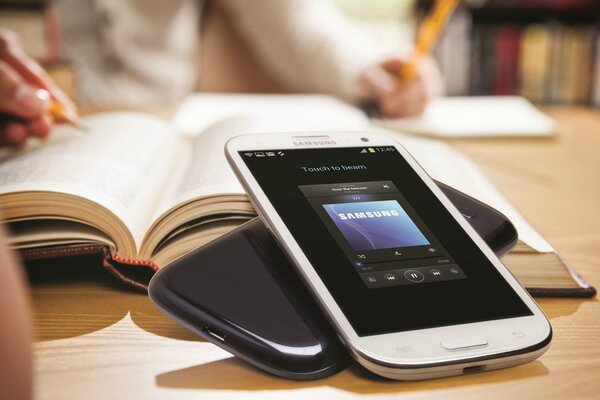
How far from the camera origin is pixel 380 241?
0.40 m

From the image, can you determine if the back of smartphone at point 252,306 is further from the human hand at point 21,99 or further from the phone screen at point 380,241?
the human hand at point 21,99

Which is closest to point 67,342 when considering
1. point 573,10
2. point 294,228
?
point 294,228

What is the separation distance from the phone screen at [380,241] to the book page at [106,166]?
117 millimetres

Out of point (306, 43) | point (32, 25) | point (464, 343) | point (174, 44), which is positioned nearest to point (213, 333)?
point (464, 343)

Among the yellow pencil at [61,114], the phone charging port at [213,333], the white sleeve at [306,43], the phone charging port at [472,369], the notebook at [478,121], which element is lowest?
the phone charging port at [472,369]

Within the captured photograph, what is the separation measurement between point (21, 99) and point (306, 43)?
0.90 m

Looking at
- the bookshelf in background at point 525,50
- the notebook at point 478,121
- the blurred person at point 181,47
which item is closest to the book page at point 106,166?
the notebook at point 478,121

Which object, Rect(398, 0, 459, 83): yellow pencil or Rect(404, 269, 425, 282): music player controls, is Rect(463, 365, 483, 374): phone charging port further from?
Rect(398, 0, 459, 83): yellow pencil

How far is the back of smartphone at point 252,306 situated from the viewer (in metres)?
0.34

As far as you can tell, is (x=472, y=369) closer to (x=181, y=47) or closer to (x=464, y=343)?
(x=464, y=343)

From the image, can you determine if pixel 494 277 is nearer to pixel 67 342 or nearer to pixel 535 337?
pixel 535 337

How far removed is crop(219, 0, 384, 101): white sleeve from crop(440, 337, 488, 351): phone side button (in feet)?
3.06

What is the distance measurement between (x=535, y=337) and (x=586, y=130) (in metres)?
0.85

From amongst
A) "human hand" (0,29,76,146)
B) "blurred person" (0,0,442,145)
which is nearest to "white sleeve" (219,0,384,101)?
"blurred person" (0,0,442,145)
